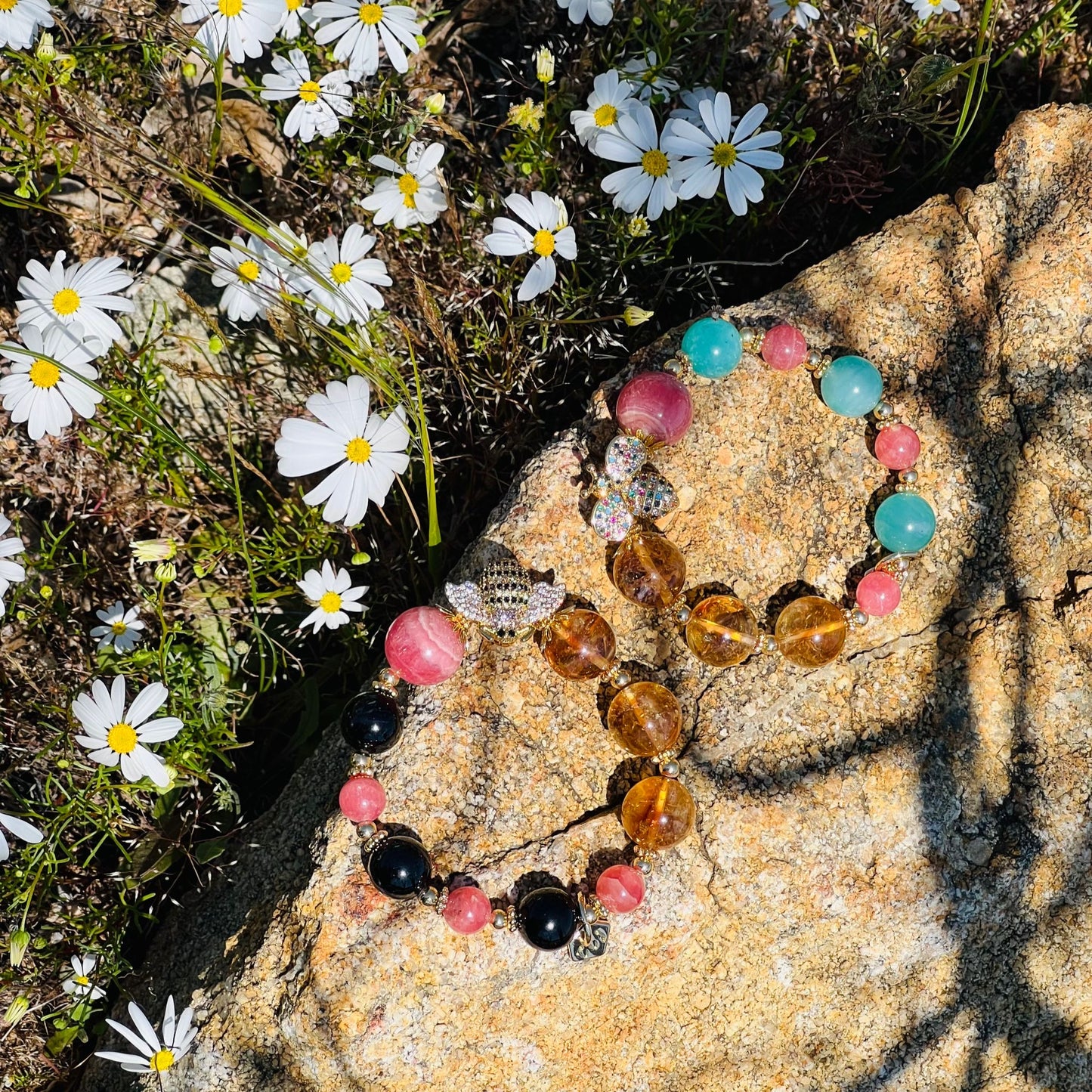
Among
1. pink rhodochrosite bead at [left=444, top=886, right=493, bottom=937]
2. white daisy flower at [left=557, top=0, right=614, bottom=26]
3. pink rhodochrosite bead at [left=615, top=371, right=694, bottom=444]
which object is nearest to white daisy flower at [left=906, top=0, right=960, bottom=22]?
white daisy flower at [left=557, top=0, right=614, bottom=26]

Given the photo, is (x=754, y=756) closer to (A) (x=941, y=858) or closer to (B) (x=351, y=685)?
(A) (x=941, y=858)

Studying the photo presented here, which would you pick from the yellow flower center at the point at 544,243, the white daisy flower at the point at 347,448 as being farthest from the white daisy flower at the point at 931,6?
the white daisy flower at the point at 347,448

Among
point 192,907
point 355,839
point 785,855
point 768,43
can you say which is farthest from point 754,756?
point 768,43

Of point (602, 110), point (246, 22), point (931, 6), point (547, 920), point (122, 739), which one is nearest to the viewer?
point (547, 920)

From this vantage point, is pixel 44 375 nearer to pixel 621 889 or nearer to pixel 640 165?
pixel 640 165

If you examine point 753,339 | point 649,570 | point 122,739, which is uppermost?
point 753,339

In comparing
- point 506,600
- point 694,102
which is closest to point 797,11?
point 694,102

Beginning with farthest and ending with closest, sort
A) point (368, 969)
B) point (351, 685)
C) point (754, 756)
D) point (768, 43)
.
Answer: point (768, 43), point (351, 685), point (754, 756), point (368, 969)
